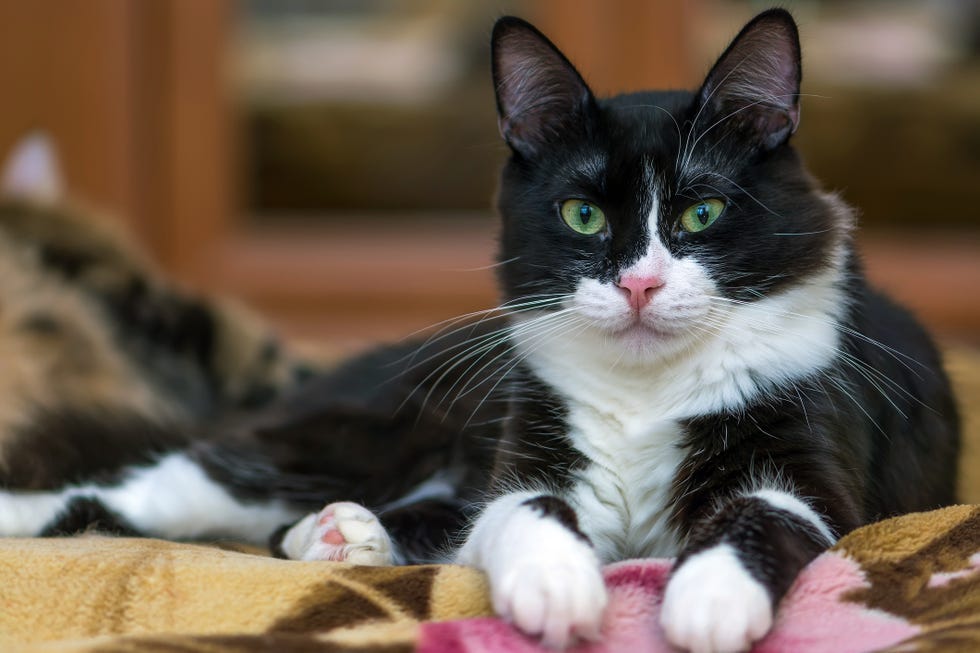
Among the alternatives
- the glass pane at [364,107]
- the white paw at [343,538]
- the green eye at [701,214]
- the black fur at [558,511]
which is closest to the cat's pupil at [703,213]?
the green eye at [701,214]

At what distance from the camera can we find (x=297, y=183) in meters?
3.55

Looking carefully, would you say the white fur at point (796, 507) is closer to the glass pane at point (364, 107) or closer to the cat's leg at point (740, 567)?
the cat's leg at point (740, 567)

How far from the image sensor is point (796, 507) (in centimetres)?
111

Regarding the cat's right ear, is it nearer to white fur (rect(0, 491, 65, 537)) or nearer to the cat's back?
white fur (rect(0, 491, 65, 537))

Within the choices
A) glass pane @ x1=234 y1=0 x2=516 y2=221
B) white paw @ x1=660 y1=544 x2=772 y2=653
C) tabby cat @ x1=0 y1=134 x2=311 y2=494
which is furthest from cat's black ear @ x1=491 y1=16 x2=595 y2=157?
glass pane @ x1=234 y1=0 x2=516 y2=221

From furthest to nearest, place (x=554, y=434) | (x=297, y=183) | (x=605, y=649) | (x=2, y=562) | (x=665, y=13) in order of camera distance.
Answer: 1. (x=297, y=183)
2. (x=665, y=13)
3. (x=554, y=434)
4. (x=2, y=562)
5. (x=605, y=649)

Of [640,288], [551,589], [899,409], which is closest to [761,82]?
[640,288]

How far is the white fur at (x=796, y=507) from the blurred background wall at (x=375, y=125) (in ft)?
7.24

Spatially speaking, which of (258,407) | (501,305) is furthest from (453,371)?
(258,407)

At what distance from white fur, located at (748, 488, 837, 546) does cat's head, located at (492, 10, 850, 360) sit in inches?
8.0

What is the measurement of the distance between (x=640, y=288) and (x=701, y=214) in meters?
0.13

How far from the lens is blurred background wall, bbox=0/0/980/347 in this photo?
3.28 metres

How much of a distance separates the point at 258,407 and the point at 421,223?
1.52 m

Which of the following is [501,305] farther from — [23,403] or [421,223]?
[421,223]
